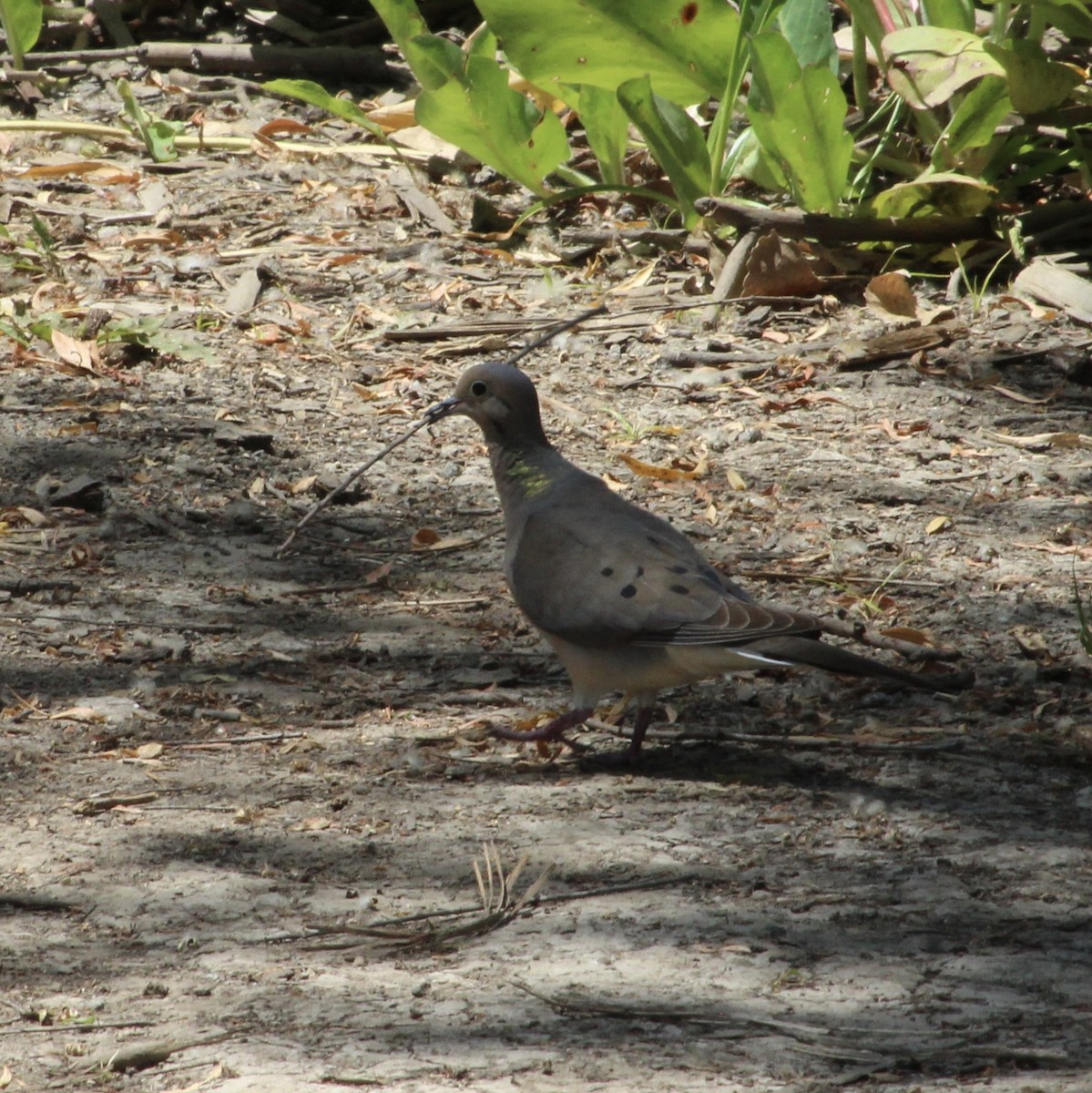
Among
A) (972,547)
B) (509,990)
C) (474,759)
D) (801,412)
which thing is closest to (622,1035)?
(509,990)

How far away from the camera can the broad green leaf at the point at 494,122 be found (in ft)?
20.1

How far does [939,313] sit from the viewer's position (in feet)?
19.4

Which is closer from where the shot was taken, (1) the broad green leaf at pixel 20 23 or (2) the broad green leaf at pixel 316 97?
(2) the broad green leaf at pixel 316 97

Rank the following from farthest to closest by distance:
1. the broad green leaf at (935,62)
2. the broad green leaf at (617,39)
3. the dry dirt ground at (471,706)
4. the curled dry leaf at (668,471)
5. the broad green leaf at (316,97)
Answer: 1. the broad green leaf at (316,97)
2. the broad green leaf at (617,39)
3. the broad green leaf at (935,62)
4. the curled dry leaf at (668,471)
5. the dry dirt ground at (471,706)

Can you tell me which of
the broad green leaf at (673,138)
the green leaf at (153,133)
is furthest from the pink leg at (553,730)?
the green leaf at (153,133)

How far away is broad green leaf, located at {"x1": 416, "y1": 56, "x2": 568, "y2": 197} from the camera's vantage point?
20.1ft

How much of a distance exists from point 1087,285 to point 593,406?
1893 mm

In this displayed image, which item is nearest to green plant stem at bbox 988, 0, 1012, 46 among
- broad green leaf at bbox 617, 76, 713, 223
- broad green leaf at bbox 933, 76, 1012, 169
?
broad green leaf at bbox 933, 76, 1012, 169

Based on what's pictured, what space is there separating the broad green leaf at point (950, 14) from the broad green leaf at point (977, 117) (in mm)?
322

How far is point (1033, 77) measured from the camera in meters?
5.57

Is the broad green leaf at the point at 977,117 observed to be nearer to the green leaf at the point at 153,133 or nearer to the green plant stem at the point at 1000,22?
the green plant stem at the point at 1000,22

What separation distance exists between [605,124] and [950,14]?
1.40m

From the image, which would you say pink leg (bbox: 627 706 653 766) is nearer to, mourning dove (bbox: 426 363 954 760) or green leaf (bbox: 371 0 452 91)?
mourning dove (bbox: 426 363 954 760)

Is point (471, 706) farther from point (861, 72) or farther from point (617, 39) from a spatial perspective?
point (861, 72)
